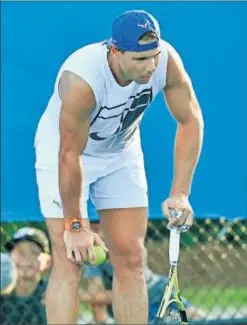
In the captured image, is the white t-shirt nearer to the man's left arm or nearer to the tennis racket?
the man's left arm

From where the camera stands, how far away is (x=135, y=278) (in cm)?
524

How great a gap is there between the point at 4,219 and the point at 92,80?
1433 mm

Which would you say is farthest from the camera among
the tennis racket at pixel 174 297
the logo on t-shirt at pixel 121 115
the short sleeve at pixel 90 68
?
the logo on t-shirt at pixel 121 115

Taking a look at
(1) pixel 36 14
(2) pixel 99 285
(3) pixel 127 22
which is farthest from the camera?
(2) pixel 99 285

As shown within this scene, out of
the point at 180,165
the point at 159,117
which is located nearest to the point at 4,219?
the point at 159,117

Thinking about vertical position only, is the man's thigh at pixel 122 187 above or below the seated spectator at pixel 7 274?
above

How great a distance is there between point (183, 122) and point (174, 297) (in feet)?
2.61

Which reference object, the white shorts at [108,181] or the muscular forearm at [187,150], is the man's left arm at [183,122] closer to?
the muscular forearm at [187,150]

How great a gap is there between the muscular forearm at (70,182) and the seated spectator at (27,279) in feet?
4.89

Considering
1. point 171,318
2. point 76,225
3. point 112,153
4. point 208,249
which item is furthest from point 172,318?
point 208,249

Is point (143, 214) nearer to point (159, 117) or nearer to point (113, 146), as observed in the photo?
point (113, 146)

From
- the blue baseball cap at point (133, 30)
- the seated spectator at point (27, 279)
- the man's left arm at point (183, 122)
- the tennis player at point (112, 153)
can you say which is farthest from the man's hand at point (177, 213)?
the seated spectator at point (27, 279)

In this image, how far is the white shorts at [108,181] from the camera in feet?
17.1

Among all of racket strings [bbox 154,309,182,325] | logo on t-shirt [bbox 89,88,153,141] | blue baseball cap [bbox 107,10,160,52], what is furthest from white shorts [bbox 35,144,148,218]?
blue baseball cap [bbox 107,10,160,52]
